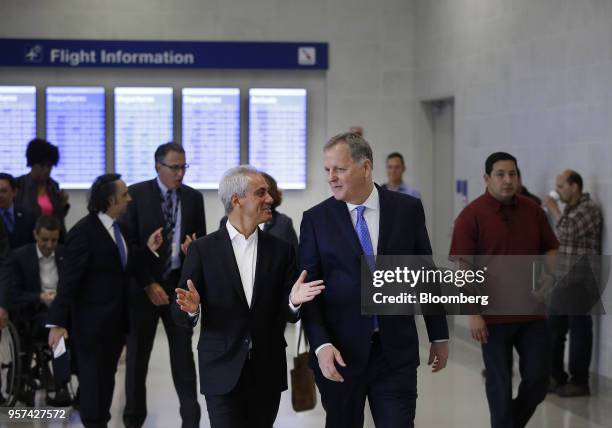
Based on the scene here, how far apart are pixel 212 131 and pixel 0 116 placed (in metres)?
2.52

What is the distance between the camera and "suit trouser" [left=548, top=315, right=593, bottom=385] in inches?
307

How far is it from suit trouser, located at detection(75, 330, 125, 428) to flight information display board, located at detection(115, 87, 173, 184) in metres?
6.37

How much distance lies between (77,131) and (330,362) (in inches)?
340

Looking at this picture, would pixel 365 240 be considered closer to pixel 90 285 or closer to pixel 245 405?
pixel 245 405

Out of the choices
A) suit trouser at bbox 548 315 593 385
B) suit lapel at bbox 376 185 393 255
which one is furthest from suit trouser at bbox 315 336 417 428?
suit trouser at bbox 548 315 593 385

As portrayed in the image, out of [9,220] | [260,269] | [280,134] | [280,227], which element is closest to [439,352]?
[260,269]

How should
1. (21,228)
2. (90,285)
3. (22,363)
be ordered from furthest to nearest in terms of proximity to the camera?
1. (21,228)
2. (22,363)
3. (90,285)

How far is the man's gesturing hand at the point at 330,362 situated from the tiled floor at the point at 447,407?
9.64ft

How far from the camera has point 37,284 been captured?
24.0ft

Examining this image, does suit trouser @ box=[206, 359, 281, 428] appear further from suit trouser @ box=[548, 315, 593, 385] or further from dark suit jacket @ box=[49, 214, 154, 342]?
suit trouser @ box=[548, 315, 593, 385]

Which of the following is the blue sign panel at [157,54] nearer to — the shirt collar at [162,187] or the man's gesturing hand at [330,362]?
the shirt collar at [162,187]

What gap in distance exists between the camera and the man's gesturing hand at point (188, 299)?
3873mm

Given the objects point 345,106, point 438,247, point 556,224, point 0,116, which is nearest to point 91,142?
point 0,116

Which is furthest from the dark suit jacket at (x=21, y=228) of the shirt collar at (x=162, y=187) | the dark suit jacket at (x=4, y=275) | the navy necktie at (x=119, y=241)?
the navy necktie at (x=119, y=241)
